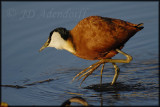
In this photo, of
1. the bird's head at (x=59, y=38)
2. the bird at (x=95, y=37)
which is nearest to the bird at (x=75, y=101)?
the bird at (x=95, y=37)

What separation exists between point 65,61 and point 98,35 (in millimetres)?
2184

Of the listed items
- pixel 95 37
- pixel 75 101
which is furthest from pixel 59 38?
pixel 75 101

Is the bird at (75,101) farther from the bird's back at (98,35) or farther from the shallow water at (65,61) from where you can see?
the bird's back at (98,35)

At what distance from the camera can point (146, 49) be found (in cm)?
1008

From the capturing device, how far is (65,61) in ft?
31.3

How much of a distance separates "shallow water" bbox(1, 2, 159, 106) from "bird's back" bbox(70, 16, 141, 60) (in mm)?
A: 831

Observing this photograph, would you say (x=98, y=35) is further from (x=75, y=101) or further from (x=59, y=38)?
(x=75, y=101)

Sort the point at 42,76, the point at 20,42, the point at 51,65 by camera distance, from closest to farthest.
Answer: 1. the point at 42,76
2. the point at 51,65
3. the point at 20,42

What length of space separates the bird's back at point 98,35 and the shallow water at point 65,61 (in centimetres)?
83

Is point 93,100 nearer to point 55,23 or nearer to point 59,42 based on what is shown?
point 59,42

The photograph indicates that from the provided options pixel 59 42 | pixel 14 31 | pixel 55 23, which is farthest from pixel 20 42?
pixel 59 42

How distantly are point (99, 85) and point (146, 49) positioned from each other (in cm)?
244

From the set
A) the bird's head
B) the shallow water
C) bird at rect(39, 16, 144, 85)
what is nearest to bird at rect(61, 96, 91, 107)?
the shallow water

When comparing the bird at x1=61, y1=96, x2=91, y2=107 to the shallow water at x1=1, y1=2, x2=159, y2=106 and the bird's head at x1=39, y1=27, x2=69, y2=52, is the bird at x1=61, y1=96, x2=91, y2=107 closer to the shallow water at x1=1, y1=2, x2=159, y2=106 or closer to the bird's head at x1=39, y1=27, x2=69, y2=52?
the shallow water at x1=1, y1=2, x2=159, y2=106
